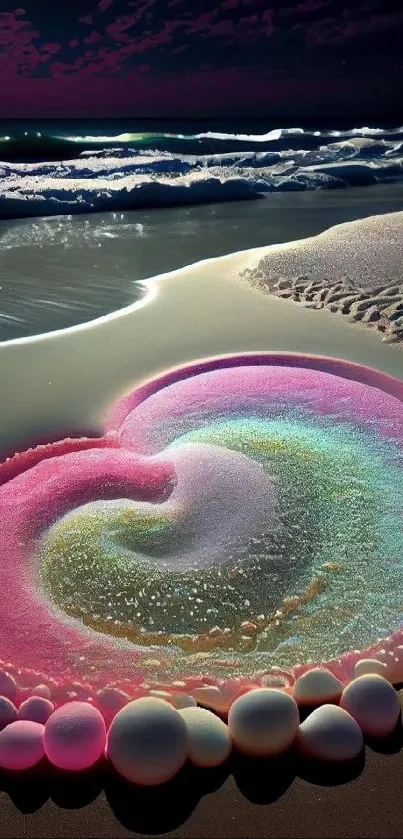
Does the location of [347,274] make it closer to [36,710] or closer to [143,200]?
[36,710]

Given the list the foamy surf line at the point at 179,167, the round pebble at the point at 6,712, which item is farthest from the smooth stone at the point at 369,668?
the foamy surf line at the point at 179,167

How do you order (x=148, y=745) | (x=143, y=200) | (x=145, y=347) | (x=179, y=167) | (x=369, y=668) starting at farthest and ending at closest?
(x=179, y=167), (x=143, y=200), (x=145, y=347), (x=369, y=668), (x=148, y=745)

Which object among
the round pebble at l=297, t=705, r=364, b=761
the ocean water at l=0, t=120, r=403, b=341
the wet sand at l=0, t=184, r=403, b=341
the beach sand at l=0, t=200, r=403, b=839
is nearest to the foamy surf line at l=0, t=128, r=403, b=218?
the ocean water at l=0, t=120, r=403, b=341

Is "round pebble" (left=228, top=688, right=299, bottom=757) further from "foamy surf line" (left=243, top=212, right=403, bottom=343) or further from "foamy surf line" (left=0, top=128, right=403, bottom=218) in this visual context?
"foamy surf line" (left=0, top=128, right=403, bottom=218)

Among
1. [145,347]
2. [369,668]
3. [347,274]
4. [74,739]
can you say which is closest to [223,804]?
[74,739]

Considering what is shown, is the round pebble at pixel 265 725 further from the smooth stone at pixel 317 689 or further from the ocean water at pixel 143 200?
the ocean water at pixel 143 200

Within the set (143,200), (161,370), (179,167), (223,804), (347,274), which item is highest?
(179,167)
